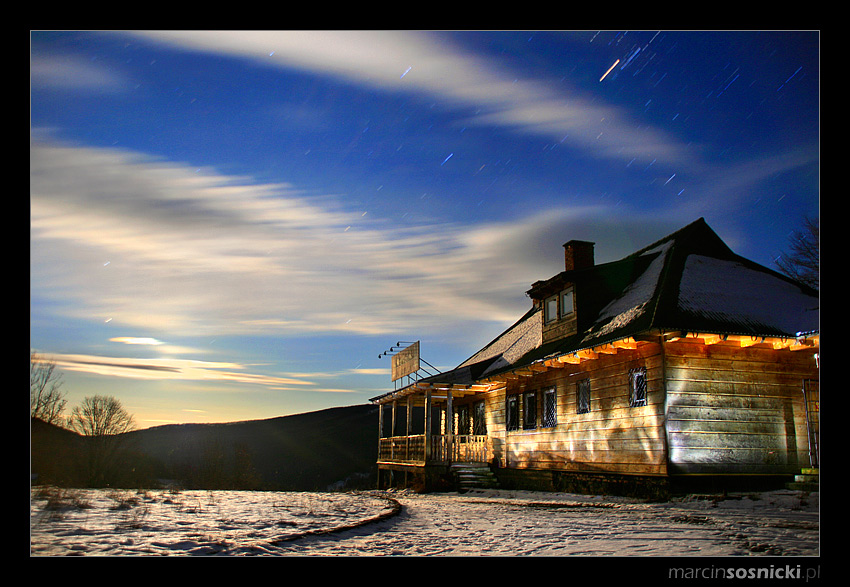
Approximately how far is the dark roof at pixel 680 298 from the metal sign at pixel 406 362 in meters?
1.88

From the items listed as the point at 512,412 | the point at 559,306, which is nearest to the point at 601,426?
the point at 559,306

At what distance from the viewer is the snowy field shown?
7.29m

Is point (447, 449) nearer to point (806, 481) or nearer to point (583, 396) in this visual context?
point (583, 396)

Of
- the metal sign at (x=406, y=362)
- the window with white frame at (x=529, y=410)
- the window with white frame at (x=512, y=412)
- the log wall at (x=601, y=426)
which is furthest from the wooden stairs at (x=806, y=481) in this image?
the metal sign at (x=406, y=362)

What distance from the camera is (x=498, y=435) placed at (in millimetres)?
24109

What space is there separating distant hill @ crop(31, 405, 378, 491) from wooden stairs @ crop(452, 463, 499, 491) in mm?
45239

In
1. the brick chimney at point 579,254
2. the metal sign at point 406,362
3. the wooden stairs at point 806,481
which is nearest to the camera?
the wooden stairs at point 806,481

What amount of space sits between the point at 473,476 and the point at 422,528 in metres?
13.6

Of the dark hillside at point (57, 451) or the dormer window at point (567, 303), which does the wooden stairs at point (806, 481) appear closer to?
the dormer window at point (567, 303)

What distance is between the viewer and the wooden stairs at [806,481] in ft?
44.7

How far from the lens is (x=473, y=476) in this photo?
74.2ft
